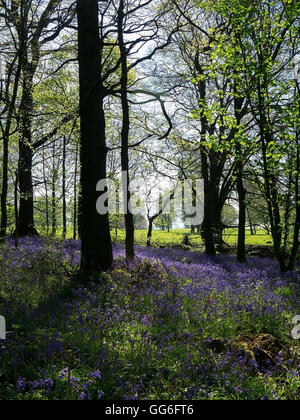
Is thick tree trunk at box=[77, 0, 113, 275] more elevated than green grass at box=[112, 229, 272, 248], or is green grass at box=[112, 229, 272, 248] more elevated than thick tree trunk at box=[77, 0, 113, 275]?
thick tree trunk at box=[77, 0, 113, 275]

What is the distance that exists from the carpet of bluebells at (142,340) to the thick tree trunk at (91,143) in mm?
709

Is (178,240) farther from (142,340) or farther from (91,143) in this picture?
(142,340)

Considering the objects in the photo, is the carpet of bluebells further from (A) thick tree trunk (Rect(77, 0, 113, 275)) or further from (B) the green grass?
(B) the green grass

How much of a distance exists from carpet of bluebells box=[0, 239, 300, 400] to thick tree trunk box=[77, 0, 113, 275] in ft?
2.33

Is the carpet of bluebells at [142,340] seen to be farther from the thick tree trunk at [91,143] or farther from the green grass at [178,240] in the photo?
the green grass at [178,240]

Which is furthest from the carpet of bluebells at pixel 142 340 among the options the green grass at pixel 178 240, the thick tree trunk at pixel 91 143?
the green grass at pixel 178 240

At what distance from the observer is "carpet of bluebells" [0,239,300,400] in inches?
137

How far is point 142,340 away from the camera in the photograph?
4371 mm

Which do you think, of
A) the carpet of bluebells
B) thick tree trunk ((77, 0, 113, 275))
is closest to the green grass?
the carpet of bluebells

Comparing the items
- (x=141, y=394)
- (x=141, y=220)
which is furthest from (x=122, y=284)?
(x=141, y=220)

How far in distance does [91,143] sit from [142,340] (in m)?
4.97

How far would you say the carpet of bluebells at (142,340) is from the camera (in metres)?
3.47

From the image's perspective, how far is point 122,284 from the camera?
23.6 feet

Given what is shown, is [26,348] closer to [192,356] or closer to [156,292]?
[192,356]
